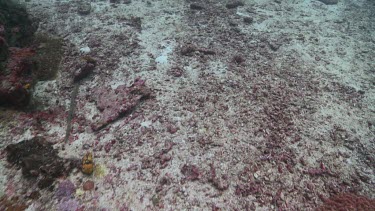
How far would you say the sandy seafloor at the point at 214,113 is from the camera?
5.29 m

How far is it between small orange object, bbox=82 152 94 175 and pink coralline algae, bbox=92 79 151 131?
0.97m

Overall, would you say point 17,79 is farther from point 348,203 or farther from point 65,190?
point 348,203

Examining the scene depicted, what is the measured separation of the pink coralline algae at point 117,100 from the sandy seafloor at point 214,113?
0.17m

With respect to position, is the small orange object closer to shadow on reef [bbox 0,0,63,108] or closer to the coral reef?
shadow on reef [bbox 0,0,63,108]

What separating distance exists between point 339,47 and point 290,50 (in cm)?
239

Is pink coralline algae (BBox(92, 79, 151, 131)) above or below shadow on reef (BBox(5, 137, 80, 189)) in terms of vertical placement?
above

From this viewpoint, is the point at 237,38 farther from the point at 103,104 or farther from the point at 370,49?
the point at 103,104

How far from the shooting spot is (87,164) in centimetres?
559

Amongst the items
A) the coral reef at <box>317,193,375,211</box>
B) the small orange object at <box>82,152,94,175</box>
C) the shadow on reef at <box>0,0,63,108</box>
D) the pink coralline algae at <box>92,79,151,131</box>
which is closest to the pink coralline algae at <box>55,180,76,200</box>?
the small orange object at <box>82,152,94,175</box>

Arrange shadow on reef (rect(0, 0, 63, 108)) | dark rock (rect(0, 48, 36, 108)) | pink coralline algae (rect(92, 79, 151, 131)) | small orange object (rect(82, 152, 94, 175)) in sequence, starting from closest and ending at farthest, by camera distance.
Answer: small orange object (rect(82, 152, 94, 175)) < dark rock (rect(0, 48, 36, 108)) < shadow on reef (rect(0, 0, 63, 108)) < pink coralline algae (rect(92, 79, 151, 131))

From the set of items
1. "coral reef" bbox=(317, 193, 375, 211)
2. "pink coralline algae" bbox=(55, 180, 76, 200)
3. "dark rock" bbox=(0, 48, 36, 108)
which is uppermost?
"dark rock" bbox=(0, 48, 36, 108)

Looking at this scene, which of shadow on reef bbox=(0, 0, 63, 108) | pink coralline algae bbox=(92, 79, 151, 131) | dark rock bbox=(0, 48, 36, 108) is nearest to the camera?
dark rock bbox=(0, 48, 36, 108)

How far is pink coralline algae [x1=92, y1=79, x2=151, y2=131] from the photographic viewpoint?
6.71 meters

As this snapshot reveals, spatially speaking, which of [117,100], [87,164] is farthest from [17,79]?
[87,164]
